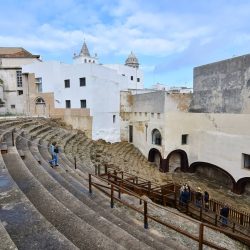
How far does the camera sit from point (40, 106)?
24.0 metres

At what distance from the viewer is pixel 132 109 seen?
80.3 feet

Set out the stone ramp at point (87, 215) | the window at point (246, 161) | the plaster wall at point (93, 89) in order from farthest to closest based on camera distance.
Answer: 1. the plaster wall at point (93, 89)
2. the window at point (246, 161)
3. the stone ramp at point (87, 215)

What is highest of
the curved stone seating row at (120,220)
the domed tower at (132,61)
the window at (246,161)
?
the domed tower at (132,61)

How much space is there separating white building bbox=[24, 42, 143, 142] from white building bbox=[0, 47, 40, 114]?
5680 mm

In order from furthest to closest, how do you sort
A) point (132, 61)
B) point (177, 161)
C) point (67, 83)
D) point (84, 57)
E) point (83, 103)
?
point (84, 57) < point (132, 61) < point (67, 83) < point (83, 103) < point (177, 161)

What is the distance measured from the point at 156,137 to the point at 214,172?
5.39 meters

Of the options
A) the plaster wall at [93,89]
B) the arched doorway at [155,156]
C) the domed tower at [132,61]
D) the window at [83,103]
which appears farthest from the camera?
the domed tower at [132,61]

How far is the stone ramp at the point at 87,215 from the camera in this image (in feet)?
14.5

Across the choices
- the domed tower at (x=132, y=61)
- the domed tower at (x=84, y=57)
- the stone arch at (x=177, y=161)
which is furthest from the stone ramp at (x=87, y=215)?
the domed tower at (x=84, y=57)

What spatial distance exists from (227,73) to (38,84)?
1745cm

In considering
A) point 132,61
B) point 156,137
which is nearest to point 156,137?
point 156,137

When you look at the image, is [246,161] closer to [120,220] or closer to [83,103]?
[120,220]

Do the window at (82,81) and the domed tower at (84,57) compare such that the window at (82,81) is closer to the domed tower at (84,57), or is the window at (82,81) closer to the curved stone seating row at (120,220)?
the curved stone seating row at (120,220)

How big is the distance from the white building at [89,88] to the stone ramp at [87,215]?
1408 cm
